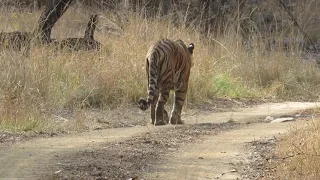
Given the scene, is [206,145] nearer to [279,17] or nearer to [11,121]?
[11,121]

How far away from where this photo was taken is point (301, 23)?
23281 mm

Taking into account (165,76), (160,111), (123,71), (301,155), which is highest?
(301,155)

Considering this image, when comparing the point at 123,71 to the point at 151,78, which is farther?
the point at 123,71

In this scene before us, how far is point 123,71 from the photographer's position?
45.3ft

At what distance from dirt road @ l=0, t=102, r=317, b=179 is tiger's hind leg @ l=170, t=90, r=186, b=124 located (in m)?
0.77

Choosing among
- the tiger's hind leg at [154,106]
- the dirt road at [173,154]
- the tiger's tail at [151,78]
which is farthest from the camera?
the tiger's hind leg at [154,106]

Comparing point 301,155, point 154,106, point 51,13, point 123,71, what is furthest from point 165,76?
point 51,13

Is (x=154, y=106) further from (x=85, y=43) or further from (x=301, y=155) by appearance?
(x=85, y=43)

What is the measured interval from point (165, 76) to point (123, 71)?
263cm

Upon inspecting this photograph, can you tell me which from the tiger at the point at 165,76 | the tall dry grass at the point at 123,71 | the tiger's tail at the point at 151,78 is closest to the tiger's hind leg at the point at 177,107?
the tiger at the point at 165,76

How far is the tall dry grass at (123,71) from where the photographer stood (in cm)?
1210

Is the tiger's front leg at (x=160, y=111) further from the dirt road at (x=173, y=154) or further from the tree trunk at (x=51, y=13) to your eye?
the tree trunk at (x=51, y=13)

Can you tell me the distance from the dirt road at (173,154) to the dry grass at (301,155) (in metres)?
0.43

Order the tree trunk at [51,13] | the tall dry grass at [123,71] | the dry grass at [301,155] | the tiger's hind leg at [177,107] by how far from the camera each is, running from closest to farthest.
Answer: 1. the dry grass at [301,155]
2. the tiger's hind leg at [177,107]
3. the tall dry grass at [123,71]
4. the tree trunk at [51,13]
